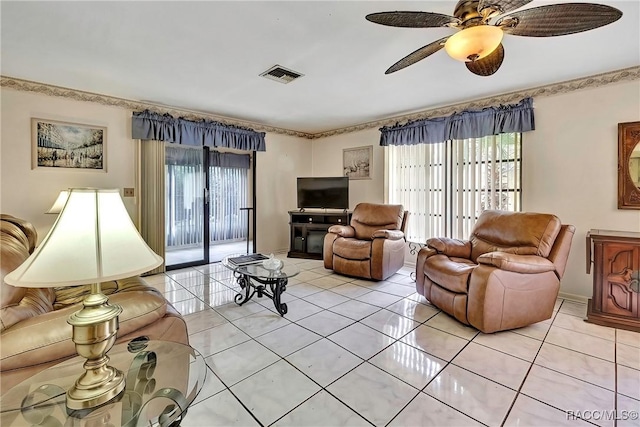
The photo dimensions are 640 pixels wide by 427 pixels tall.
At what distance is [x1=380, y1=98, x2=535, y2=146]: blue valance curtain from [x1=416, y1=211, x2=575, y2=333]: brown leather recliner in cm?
115

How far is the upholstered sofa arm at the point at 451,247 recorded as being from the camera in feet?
10.1

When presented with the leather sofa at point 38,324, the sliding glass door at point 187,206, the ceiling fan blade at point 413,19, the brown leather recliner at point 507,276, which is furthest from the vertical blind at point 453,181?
the leather sofa at point 38,324

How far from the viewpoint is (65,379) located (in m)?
1.09

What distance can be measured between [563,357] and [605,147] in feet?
7.37

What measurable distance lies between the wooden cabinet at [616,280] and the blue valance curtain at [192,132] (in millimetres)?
4528

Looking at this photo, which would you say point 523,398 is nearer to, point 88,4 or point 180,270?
point 88,4

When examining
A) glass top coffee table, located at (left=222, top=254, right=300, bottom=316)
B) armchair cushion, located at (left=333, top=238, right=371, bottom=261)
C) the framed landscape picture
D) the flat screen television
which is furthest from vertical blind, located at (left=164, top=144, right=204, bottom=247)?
armchair cushion, located at (left=333, top=238, right=371, bottom=261)

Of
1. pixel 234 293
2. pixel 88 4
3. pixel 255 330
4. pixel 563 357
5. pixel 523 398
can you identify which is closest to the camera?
pixel 523 398

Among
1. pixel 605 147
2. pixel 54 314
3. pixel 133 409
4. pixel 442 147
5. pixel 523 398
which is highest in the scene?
pixel 442 147

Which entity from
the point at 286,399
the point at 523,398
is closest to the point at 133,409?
the point at 286,399

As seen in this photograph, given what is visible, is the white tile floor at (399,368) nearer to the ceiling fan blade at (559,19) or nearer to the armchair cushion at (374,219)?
the armchair cushion at (374,219)

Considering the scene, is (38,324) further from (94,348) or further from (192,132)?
(192,132)

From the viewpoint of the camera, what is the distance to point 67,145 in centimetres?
337

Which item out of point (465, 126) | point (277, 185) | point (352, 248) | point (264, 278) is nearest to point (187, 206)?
point (277, 185)
